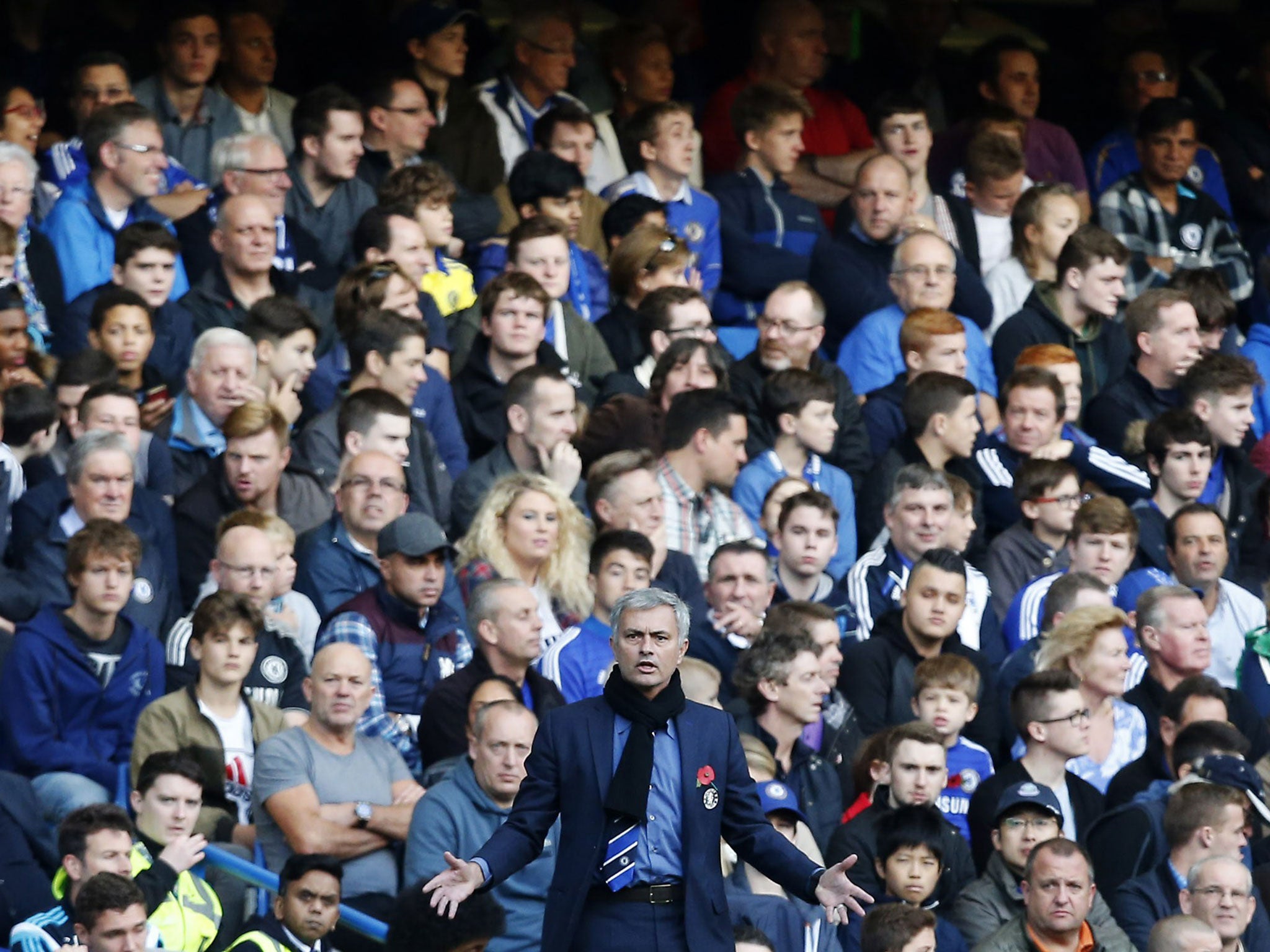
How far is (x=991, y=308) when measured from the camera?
1290 cm

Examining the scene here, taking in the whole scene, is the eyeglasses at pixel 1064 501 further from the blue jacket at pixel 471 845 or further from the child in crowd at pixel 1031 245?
the blue jacket at pixel 471 845

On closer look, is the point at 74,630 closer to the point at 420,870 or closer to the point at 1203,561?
the point at 420,870

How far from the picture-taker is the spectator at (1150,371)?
12359 millimetres

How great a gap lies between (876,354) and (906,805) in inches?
138

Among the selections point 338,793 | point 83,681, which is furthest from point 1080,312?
point 83,681

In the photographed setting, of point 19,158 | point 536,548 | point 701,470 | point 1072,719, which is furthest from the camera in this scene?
point 19,158

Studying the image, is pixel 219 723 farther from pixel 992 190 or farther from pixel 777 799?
pixel 992 190

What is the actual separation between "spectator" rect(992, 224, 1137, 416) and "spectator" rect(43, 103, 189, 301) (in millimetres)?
3916

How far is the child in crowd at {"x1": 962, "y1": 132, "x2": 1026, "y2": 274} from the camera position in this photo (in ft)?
43.8

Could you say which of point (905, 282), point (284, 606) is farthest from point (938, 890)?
point (905, 282)

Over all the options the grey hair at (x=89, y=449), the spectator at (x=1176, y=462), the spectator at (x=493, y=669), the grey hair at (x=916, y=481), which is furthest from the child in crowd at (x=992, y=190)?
the grey hair at (x=89, y=449)

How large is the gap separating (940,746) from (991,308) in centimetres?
401

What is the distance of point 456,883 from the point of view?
676 centimetres

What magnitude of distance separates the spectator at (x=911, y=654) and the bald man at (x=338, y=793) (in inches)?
74.9
